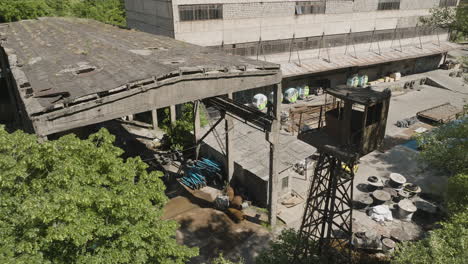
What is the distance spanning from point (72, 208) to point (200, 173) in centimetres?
1573

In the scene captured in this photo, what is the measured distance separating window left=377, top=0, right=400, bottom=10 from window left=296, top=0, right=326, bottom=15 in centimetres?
1007

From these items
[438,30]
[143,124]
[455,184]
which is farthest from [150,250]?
[438,30]

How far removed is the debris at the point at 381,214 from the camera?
790 inches

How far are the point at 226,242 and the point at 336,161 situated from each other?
8046 mm

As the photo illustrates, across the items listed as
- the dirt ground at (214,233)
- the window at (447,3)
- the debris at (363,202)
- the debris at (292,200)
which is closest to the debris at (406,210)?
the debris at (363,202)

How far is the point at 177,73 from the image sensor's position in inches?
554

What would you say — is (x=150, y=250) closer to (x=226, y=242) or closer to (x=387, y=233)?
(x=226, y=242)

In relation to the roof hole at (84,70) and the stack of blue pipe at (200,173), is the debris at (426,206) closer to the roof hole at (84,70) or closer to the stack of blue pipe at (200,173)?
the stack of blue pipe at (200,173)

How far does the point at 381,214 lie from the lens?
20.1 metres

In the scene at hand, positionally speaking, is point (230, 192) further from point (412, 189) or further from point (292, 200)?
point (412, 189)

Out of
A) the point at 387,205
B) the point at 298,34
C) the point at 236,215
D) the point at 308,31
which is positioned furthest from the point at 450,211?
the point at 308,31

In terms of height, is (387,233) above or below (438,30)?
below

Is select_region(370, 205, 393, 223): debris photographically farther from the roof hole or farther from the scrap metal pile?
the roof hole

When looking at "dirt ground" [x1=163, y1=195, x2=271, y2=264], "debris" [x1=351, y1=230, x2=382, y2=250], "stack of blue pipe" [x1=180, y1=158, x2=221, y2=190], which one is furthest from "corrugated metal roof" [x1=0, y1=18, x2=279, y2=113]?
"debris" [x1=351, y1=230, x2=382, y2=250]
